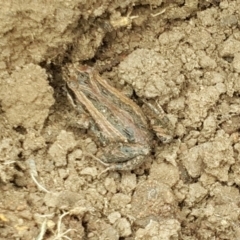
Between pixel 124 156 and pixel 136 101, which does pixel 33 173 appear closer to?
pixel 124 156

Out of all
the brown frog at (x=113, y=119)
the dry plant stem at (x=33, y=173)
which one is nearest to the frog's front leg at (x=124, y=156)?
the brown frog at (x=113, y=119)

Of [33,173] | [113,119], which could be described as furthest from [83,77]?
[33,173]

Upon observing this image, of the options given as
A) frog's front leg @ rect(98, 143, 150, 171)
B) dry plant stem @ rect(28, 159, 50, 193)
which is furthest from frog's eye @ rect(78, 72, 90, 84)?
dry plant stem @ rect(28, 159, 50, 193)

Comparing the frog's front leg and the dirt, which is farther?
the frog's front leg

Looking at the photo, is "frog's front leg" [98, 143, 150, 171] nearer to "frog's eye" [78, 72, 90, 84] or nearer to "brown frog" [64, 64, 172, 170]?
"brown frog" [64, 64, 172, 170]

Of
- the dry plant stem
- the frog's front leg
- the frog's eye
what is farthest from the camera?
the frog's eye

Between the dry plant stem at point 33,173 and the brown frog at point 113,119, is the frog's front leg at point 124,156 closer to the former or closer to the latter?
the brown frog at point 113,119
